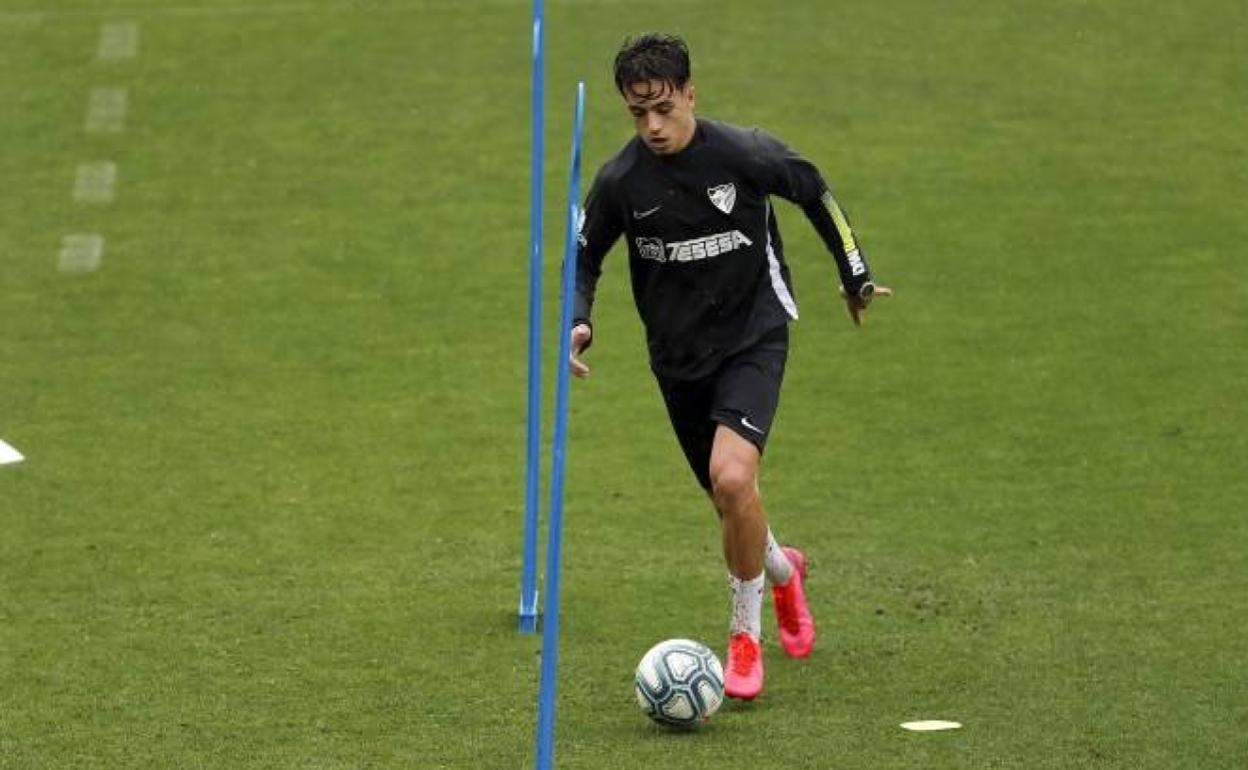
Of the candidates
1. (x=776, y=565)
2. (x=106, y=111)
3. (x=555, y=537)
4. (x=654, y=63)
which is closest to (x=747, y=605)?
(x=776, y=565)

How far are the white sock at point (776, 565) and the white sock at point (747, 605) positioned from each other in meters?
0.42

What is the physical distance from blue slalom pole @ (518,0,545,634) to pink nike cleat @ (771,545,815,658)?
0.88m

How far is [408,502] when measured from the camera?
10.5 m

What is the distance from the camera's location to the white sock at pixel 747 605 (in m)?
7.96

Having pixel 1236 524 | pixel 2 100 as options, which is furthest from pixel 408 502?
pixel 2 100

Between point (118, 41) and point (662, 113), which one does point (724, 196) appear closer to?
point (662, 113)

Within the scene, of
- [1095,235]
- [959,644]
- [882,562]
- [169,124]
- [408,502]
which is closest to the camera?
[959,644]

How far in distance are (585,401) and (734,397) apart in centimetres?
415

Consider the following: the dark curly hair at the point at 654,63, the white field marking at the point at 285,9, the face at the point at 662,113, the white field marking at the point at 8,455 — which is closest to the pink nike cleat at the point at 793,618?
the face at the point at 662,113

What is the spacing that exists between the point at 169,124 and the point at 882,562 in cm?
760

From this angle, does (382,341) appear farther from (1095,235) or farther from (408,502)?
(1095,235)

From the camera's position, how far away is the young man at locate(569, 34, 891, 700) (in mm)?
7863

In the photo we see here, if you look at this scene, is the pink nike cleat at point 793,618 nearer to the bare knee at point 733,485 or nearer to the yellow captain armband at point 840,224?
the bare knee at point 733,485

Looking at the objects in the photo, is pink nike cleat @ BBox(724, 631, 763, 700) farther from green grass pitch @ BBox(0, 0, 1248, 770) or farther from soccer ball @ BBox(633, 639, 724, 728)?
soccer ball @ BBox(633, 639, 724, 728)
